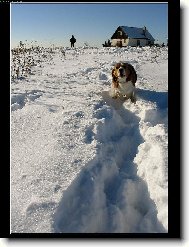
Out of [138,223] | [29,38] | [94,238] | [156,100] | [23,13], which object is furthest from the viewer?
[156,100]

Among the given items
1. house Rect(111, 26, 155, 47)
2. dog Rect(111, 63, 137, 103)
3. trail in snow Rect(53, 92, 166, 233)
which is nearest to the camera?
trail in snow Rect(53, 92, 166, 233)

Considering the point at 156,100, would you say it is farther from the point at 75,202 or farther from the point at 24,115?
the point at 75,202

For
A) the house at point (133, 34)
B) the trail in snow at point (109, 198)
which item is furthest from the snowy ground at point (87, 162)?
the house at point (133, 34)

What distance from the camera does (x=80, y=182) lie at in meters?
2.31

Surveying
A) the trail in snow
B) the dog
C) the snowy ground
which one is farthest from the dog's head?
the trail in snow

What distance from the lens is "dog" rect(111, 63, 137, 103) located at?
12.0 feet

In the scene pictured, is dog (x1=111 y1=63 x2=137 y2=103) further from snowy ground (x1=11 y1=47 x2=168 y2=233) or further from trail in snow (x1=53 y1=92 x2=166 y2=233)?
trail in snow (x1=53 y1=92 x2=166 y2=233)

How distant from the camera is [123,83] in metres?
3.72

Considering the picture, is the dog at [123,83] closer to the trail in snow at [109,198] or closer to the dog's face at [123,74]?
the dog's face at [123,74]

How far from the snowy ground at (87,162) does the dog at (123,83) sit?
10cm

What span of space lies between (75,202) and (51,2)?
47.9 inches

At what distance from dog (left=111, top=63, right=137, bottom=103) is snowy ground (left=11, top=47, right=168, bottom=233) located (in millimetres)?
101

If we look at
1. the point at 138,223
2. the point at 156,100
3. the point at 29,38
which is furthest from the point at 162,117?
the point at 29,38

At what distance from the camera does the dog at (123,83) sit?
3.66m
